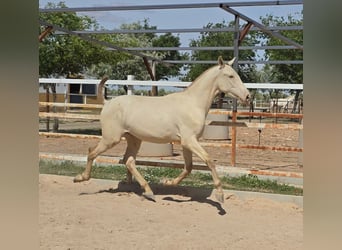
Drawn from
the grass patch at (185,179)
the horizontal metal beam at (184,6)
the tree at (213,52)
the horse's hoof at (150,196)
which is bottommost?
the grass patch at (185,179)

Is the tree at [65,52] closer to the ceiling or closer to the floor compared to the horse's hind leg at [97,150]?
closer to the ceiling

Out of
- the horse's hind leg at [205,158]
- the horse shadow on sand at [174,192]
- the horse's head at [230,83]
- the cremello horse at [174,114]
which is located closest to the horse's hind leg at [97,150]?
the cremello horse at [174,114]

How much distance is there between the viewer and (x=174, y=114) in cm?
550

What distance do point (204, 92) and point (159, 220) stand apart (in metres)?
1.69

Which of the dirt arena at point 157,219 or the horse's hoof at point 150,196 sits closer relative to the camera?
the dirt arena at point 157,219

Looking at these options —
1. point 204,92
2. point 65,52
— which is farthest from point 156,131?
point 65,52

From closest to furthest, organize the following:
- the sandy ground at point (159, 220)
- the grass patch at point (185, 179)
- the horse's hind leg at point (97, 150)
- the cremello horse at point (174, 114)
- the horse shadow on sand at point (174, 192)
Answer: the sandy ground at point (159, 220) < the cremello horse at point (174, 114) < the horse shadow on sand at point (174, 192) < the horse's hind leg at point (97, 150) < the grass patch at point (185, 179)

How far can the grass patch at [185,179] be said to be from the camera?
635 cm

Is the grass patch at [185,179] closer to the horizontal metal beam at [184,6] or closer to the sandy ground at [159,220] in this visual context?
the sandy ground at [159,220]

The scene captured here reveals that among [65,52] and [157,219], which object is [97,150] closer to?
[157,219]

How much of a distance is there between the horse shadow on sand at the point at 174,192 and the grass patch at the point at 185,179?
0.41 m

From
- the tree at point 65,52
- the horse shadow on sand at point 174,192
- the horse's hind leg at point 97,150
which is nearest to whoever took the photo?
the horse shadow on sand at point 174,192

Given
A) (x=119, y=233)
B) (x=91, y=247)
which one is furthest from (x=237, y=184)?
(x=91, y=247)

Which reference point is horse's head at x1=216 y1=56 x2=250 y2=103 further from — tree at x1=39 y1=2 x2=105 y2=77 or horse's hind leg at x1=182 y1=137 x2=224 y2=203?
tree at x1=39 y1=2 x2=105 y2=77
